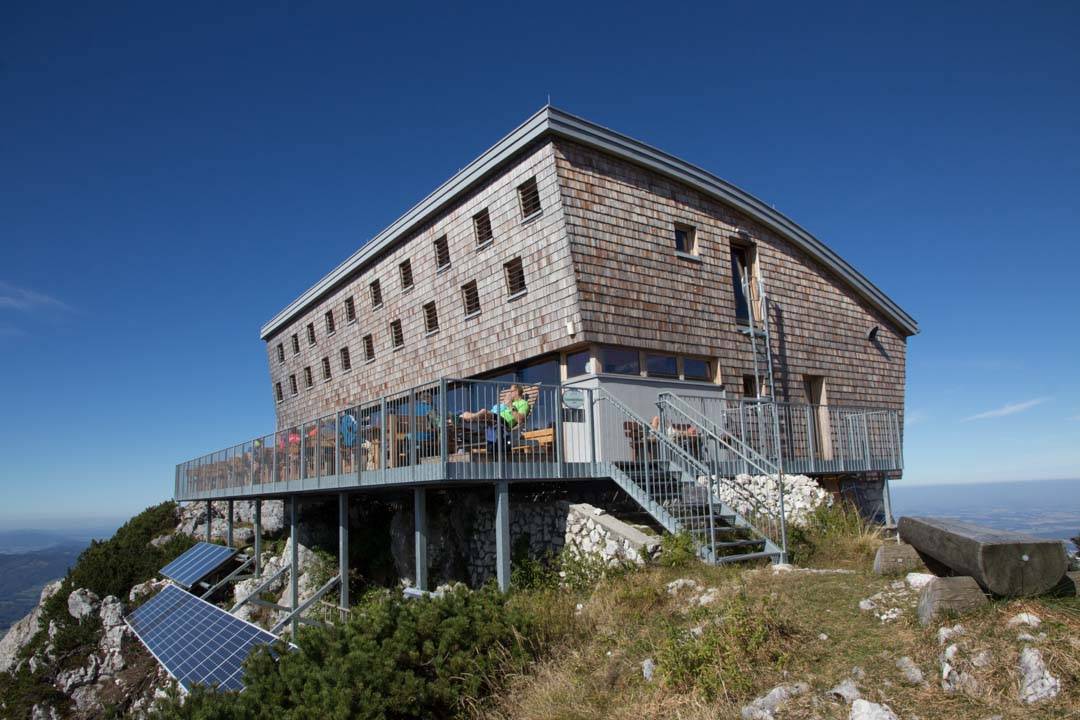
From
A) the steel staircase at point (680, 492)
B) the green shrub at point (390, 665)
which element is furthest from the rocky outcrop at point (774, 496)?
the green shrub at point (390, 665)

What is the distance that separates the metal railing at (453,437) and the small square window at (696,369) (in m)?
3.79

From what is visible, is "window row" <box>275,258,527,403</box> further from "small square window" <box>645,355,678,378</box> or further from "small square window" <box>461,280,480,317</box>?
"small square window" <box>645,355,678,378</box>

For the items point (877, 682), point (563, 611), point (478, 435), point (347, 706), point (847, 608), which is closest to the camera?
point (877, 682)

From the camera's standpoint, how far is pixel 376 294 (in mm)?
20812

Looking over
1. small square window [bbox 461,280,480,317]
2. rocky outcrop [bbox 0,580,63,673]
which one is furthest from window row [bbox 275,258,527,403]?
rocky outcrop [bbox 0,580,63,673]

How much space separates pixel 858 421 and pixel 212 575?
17889mm

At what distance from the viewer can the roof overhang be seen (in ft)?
45.3

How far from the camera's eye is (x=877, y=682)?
4660 millimetres

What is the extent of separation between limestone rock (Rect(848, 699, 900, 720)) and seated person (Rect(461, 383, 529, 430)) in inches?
254

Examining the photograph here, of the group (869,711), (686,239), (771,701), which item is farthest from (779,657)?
(686,239)

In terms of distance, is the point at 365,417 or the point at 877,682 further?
the point at 365,417

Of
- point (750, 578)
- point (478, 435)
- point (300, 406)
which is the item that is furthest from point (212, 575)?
point (750, 578)

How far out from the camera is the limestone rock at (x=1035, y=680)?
4082mm

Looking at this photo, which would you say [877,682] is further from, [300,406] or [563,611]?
[300,406]
